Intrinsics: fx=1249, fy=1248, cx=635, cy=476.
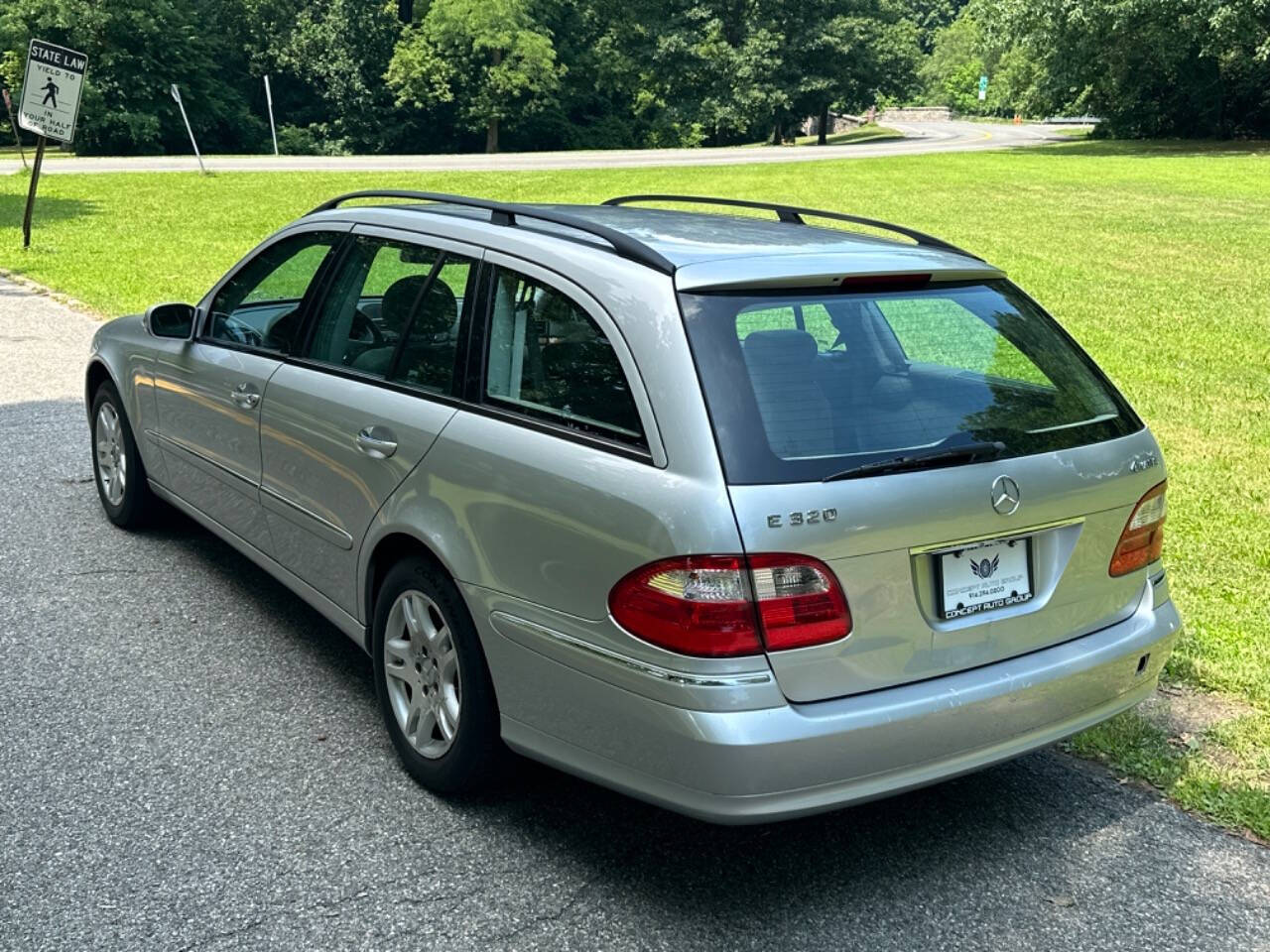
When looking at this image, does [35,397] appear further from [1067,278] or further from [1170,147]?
[1170,147]

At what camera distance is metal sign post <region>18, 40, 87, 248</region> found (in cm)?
1623

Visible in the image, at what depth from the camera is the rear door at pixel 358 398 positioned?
3633 millimetres

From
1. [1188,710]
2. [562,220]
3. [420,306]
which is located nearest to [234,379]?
[420,306]

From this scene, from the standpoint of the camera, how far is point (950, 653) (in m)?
2.97

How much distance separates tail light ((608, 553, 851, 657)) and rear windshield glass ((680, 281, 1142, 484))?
208 mm

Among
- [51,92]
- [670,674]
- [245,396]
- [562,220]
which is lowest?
[670,674]

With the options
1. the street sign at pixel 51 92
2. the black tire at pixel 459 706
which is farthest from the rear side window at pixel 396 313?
the street sign at pixel 51 92

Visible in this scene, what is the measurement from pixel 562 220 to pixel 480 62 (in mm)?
56425

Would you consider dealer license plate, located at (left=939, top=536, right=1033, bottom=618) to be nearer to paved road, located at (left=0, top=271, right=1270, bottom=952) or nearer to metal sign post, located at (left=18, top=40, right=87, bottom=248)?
paved road, located at (left=0, top=271, right=1270, bottom=952)

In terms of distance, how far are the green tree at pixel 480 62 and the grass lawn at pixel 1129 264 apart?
23.9m

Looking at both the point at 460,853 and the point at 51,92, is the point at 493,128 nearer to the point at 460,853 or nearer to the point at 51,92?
the point at 51,92

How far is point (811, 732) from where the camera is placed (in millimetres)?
2750

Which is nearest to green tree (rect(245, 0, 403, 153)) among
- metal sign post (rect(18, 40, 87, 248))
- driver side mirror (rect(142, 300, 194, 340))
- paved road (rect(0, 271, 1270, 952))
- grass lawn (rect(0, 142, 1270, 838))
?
grass lawn (rect(0, 142, 1270, 838))

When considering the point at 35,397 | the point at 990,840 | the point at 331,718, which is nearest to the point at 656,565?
the point at 990,840
